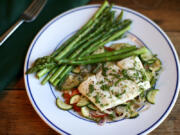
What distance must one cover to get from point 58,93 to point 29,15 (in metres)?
1.78

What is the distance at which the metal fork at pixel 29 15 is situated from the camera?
4273 millimetres

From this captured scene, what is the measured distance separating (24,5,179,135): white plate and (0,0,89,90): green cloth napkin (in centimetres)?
27

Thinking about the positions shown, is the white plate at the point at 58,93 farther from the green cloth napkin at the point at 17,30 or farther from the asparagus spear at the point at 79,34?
the green cloth napkin at the point at 17,30

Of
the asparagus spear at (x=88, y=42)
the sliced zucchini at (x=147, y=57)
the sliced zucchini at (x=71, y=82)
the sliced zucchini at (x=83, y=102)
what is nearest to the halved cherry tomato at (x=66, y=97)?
the sliced zucchini at (x=71, y=82)

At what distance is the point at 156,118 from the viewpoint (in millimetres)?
3418

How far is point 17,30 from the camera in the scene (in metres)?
4.50

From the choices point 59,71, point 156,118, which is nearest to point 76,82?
point 59,71

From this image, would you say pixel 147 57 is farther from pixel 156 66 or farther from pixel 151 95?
pixel 151 95

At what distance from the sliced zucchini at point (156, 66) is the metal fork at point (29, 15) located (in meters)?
2.47

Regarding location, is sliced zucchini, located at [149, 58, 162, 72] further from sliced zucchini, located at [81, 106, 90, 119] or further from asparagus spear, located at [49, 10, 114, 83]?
sliced zucchini, located at [81, 106, 90, 119]

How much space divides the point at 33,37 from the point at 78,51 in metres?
0.98

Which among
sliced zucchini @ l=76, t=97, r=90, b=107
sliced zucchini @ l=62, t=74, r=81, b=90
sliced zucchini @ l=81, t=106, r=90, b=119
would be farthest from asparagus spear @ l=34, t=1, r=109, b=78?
sliced zucchini @ l=81, t=106, r=90, b=119

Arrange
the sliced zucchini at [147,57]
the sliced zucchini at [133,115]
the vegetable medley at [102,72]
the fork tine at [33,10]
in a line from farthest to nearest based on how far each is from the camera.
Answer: the fork tine at [33,10], the sliced zucchini at [147,57], the vegetable medley at [102,72], the sliced zucchini at [133,115]

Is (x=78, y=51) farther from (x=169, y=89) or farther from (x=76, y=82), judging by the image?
(x=169, y=89)
